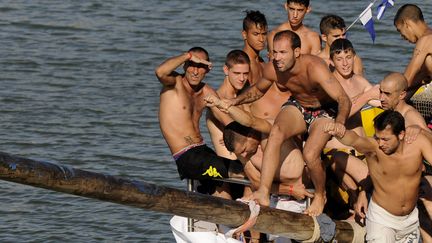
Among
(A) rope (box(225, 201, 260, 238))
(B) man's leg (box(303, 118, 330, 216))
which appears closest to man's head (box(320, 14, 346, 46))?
(B) man's leg (box(303, 118, 330, 216))

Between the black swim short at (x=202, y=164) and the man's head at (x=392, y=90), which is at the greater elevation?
the man's head at (x=392, y=90)

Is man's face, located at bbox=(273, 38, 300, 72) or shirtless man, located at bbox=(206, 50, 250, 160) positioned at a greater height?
man's face, located at bbox=(273, 38, 300, 72)

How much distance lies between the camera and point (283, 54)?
42.7ft

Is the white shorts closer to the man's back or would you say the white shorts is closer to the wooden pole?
the man's back

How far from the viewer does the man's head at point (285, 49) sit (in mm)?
12969

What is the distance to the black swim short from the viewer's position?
1373cm

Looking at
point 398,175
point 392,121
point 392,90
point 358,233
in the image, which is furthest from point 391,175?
point 358,233

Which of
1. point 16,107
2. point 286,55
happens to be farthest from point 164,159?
point 286,55

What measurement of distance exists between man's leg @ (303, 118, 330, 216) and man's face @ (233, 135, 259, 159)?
0.63 m

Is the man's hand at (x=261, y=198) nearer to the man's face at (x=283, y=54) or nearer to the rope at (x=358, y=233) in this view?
the rope at (x=358, y=233)

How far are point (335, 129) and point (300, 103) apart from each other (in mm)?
1182

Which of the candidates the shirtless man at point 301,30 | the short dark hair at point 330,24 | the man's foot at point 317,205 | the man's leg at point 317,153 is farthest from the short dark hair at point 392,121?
the shirtless man at point 301,30

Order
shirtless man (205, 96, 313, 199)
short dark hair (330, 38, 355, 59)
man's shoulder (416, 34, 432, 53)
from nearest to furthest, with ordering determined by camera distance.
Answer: shirtless man (205, 96, 313, 199)
short dark hair (330, 38, 355, 59)
man's shoulder (416, 34, 432, 53)

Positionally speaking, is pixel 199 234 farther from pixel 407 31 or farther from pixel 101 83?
pixel 101 83
